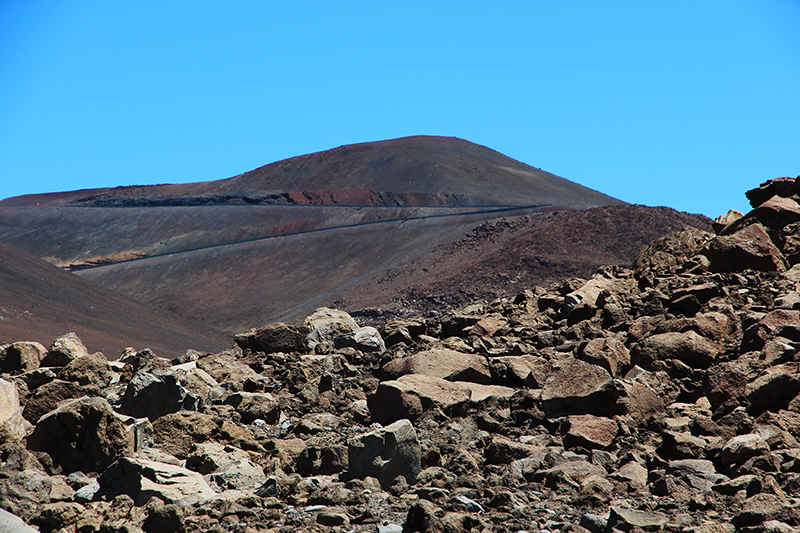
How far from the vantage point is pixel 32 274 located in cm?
2806

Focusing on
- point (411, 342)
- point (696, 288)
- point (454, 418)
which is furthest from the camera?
point (411, 342)

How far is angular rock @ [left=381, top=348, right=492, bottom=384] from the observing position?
8.25m

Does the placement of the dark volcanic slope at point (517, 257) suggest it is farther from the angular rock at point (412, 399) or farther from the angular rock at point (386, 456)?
the angular rock at point (386, 456)

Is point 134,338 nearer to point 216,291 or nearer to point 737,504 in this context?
point 737,504

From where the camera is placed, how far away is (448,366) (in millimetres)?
8320

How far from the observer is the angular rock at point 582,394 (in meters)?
6.95

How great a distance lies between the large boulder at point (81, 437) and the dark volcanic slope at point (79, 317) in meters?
15.1

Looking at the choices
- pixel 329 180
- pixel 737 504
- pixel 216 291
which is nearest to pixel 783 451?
pixel 737 504

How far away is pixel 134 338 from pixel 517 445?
21.1 meters

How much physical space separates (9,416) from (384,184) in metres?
79.2

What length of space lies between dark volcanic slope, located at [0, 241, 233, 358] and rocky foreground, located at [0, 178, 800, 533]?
13182 millimetres

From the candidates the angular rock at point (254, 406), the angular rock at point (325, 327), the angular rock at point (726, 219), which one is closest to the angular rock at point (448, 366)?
the angular rock at point (254, 406)

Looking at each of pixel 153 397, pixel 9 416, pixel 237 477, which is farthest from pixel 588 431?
pixel 9 416

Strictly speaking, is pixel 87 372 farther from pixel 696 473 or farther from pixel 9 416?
pixel 696 473
